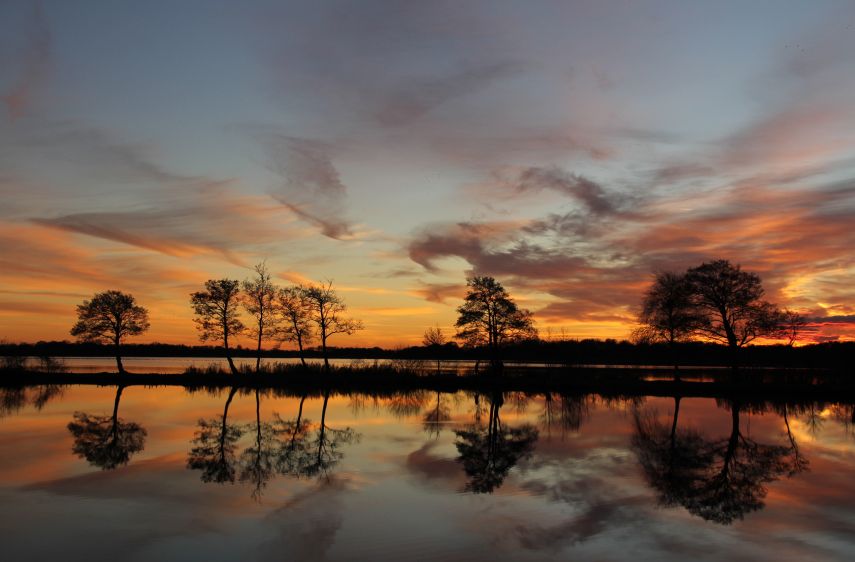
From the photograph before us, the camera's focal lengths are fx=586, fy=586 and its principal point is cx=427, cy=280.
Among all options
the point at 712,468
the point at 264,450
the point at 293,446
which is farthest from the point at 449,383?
the point at 712,468

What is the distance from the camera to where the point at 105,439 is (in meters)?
22.2

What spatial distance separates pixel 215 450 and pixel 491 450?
31.5 ft

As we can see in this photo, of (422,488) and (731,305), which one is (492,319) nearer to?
(731,305)

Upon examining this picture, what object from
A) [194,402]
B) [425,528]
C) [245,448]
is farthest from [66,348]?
[425,528]

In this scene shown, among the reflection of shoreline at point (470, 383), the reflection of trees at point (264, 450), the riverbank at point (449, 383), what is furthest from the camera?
the riverbank at point (449, 383)

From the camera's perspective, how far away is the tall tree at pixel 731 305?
4978cm

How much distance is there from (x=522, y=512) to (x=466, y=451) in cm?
765

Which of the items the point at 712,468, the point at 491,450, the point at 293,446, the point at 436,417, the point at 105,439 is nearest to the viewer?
the point at 712,468

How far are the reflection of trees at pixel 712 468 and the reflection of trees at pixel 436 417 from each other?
8420 mm

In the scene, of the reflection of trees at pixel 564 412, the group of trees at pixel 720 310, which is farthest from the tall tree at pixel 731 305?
the reflection of trees at pixel 564 412

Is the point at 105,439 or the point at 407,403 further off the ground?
the point at 105,439

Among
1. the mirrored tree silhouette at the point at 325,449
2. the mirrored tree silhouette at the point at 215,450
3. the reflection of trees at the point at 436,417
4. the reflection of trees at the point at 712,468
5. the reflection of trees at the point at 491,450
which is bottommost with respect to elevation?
the reflection of trees at the point at 712,468

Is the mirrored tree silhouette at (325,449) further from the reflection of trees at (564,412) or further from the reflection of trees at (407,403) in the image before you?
the reflection of trees at (564,412)

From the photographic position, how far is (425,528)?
11.6 m
